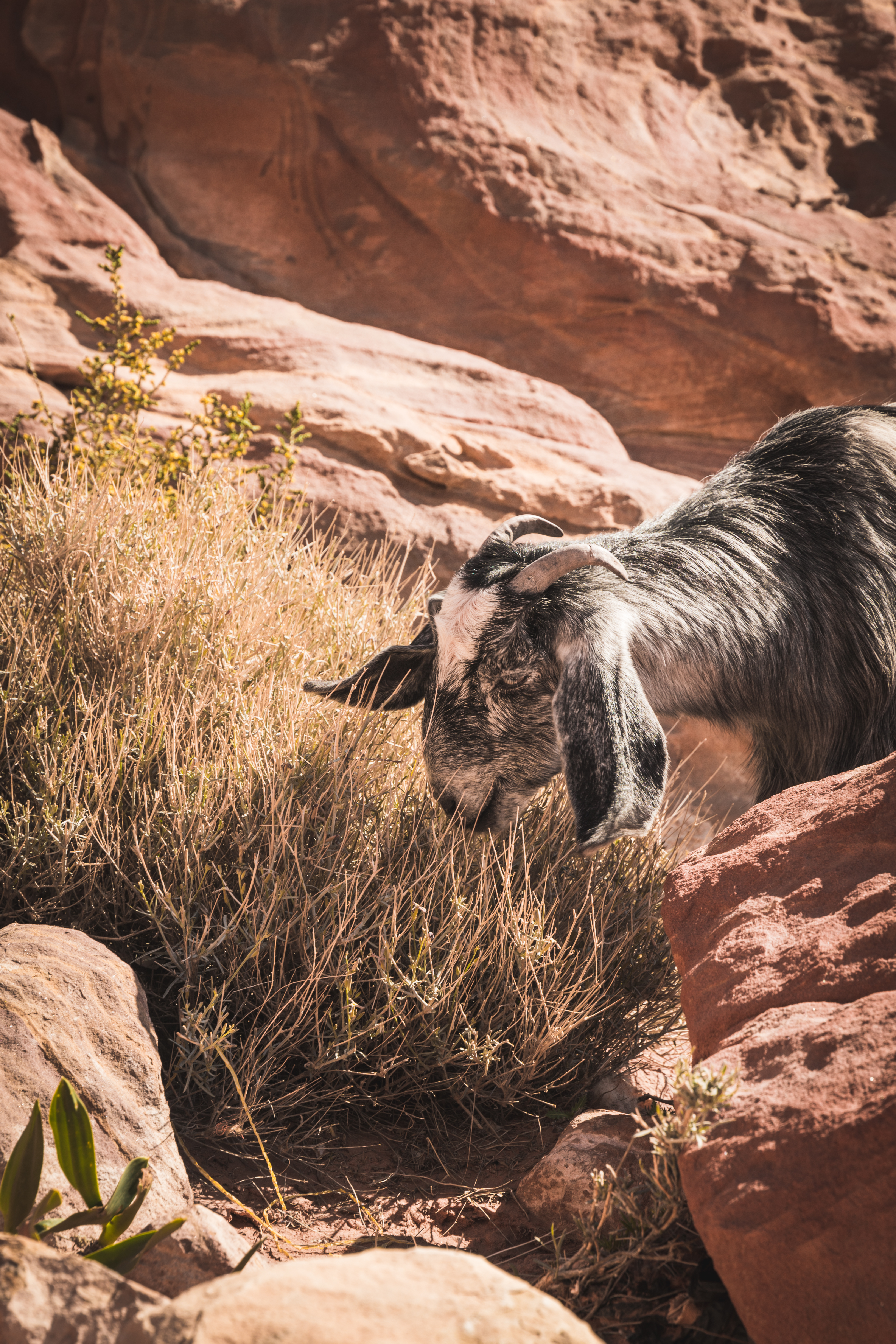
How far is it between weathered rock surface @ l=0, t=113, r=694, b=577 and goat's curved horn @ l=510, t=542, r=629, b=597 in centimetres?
335

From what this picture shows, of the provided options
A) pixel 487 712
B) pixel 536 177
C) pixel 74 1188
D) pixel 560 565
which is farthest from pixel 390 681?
pixel 536 177

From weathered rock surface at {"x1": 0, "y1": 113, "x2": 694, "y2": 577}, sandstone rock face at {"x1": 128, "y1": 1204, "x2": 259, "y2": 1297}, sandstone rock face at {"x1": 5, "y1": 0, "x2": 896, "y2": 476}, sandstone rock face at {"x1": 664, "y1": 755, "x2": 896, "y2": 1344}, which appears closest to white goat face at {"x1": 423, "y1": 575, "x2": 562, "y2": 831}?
sandstone rock face at {"x1": 664, "y1": 755, "x2": 896, "y2": 1344}

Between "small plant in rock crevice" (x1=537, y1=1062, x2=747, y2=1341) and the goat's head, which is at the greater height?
the goat's head

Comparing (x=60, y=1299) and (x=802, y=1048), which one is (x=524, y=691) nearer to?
(x=802, y=1048)

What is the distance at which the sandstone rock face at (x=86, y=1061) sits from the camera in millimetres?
1914

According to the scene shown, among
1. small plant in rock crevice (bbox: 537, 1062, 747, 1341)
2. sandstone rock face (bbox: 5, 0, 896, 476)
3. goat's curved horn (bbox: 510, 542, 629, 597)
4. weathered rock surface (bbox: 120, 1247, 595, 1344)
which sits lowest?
small plant in rock crevice (bbox: 537, 1062, 747, 1341)

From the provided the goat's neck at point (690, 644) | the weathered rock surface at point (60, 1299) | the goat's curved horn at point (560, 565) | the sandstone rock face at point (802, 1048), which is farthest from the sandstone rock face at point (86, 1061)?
the goat's neck at point (690, 644)

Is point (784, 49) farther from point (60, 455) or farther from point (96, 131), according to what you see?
point (60, 455)

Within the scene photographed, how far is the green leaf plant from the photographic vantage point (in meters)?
1.70

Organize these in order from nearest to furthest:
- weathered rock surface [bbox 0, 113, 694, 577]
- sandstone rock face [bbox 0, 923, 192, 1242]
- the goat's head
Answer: sandstone rock face [bbox 0, 923, 192, 1242] → the goat's head → weathered rock surface [bbox 0, 113, 694, 577]

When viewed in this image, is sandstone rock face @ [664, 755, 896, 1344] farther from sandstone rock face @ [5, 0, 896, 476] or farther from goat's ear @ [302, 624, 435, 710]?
sandstone rock face @ [5, 0, 896, 476]

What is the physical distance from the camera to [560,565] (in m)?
2.71

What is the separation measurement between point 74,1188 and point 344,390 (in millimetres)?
5829

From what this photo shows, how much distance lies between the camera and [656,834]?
3566 millimetres
